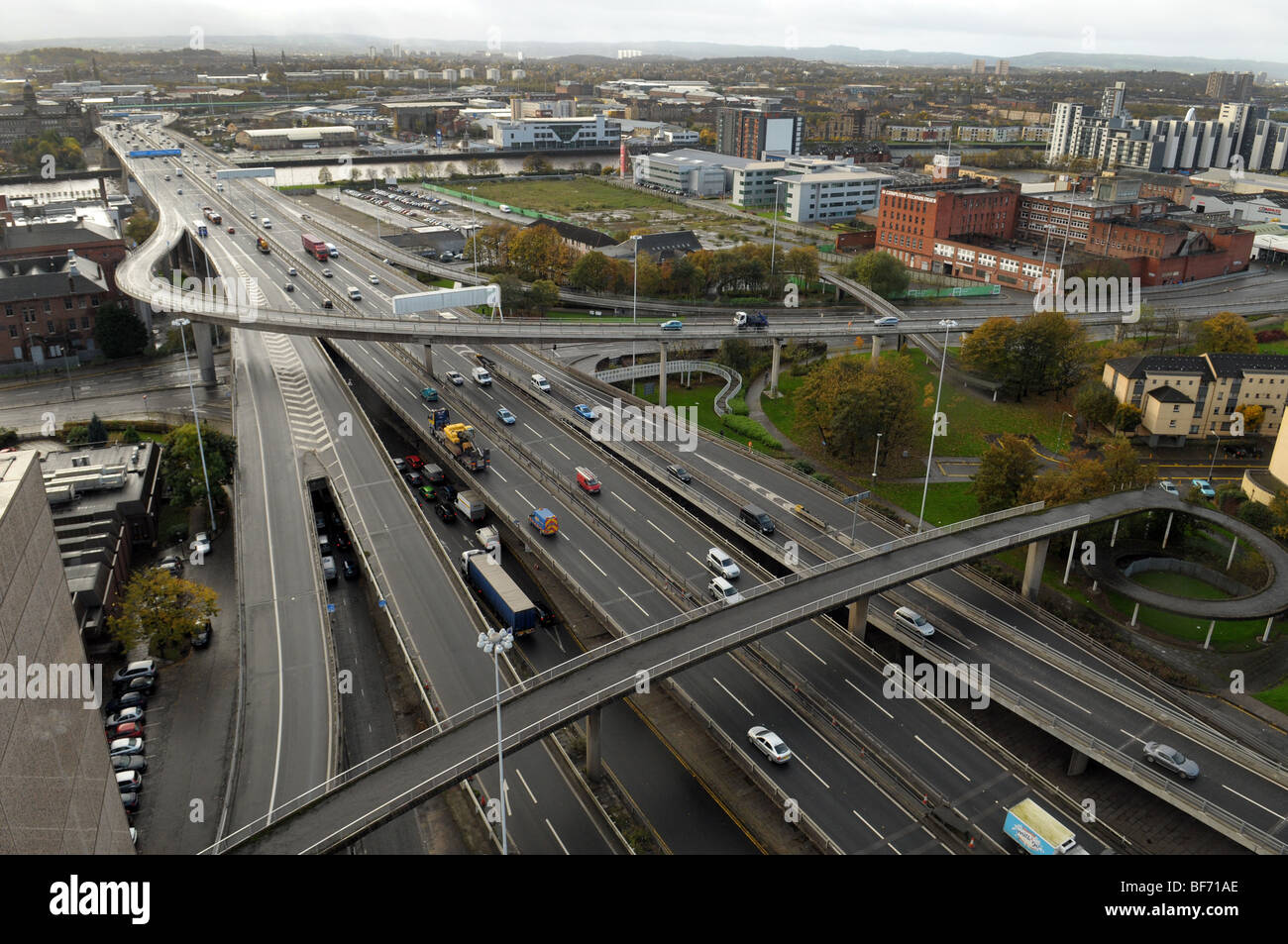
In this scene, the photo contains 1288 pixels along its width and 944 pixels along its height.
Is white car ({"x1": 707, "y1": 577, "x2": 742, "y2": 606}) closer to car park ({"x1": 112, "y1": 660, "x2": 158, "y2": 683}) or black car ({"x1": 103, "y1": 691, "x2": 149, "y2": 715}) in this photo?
black car ({"x1": 103, "y1": 691, "x2": 149, "y2": 715})

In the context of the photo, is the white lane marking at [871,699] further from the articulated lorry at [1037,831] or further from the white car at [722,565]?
the white car at [722,565]

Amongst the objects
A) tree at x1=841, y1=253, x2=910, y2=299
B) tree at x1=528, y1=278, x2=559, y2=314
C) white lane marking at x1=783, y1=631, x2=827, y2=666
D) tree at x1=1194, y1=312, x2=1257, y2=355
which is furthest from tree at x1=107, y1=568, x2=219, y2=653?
tree at x1=1194, y1=312, x2=1257, y2=355

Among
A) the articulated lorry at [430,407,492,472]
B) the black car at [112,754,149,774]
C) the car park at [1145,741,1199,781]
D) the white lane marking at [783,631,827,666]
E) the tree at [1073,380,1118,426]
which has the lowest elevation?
the black car at [112,754,149,774]

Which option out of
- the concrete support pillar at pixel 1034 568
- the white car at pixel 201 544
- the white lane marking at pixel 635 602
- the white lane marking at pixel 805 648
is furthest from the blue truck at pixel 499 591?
the concrete support pillar at pixel 1034 568

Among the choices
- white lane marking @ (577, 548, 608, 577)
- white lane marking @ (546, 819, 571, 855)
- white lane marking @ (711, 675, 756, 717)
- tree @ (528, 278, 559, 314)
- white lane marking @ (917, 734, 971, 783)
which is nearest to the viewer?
white lane marking @ (546, 819, 571, 855)

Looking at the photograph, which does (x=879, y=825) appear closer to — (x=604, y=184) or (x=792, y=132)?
(x=604, y=184)

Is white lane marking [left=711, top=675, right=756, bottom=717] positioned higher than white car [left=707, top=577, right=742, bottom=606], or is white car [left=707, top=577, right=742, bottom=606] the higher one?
white car [left=707, top=577, right=742, bottom=606]
